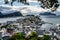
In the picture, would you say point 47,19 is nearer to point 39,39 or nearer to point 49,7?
point 49,7

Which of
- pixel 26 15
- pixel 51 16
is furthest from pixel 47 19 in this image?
pixel 26 15

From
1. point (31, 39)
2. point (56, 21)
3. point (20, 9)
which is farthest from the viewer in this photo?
point (20, 9)

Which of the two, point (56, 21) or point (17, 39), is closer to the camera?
point (17, 39)

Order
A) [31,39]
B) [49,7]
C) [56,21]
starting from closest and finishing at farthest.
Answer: [31,39]
[49,7]
[56,21]

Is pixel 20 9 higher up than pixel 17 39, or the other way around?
pixel 17 39

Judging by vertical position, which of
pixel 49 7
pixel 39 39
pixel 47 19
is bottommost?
pixel 47 19

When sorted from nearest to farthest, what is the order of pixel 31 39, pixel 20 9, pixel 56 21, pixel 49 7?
pixel 31 39
pixel 49 7
pixel 56 21
pixel 20 9

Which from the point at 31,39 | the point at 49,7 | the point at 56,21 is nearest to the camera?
the point at 31,39

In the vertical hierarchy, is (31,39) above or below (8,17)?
above

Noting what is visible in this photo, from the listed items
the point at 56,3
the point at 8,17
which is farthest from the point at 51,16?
the point at 56,3

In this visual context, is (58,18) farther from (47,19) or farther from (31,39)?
(31,39)
